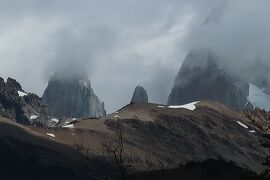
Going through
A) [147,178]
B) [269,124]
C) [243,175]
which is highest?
[147,178]

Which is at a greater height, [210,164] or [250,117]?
[210,164]

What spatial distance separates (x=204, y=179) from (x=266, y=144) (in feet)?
256

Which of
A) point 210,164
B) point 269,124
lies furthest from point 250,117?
point 210,164

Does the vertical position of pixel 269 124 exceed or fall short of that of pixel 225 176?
it falls short

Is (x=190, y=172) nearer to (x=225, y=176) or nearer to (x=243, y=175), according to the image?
(x=225, y=176)

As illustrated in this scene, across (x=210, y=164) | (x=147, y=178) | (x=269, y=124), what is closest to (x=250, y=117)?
(x=269, y=124)

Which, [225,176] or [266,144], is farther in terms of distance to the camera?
[225,176]

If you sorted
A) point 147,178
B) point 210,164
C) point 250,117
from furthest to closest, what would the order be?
1. point 210,164
2. point 147,178
3. point 250,117

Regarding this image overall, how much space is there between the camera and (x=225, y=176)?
367 ft

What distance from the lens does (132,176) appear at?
112m

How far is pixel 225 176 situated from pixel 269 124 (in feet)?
260

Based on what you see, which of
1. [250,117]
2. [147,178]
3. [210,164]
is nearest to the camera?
[250,117]

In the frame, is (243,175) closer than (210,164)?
Yes

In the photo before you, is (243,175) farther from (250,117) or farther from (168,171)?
(168,171)
